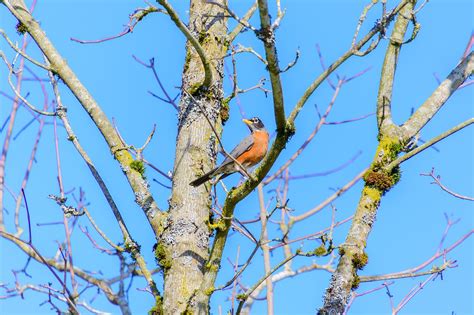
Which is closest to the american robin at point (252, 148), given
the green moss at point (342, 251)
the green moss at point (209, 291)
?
the green moss at point (342, 251)

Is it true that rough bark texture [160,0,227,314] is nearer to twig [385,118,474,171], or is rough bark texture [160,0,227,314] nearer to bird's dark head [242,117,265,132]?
twig [385,118,474,171]

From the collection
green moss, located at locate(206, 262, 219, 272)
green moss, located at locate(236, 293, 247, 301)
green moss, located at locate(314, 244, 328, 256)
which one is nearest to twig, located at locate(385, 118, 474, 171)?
green moss, located at locate(314, 244, 328, 256)

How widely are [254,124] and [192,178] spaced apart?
2.98 metres

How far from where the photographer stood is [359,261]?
5.76 metres

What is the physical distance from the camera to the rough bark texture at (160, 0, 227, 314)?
18.0 feet

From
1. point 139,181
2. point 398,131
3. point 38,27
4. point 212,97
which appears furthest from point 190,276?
point 38,27

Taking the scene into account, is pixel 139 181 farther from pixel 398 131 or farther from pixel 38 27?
pixel 398 131

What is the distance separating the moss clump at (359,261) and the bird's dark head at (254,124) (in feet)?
10.5

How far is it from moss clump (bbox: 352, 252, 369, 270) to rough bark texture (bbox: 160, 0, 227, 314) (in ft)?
4.10

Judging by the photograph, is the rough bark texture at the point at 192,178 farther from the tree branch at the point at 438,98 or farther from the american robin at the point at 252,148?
the tree branch at the point at 438,98

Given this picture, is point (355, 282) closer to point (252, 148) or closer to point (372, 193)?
point (372, 193)

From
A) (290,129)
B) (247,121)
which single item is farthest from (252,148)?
(290,129)

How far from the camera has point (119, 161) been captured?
623 cm

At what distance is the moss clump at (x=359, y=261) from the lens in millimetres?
5746
